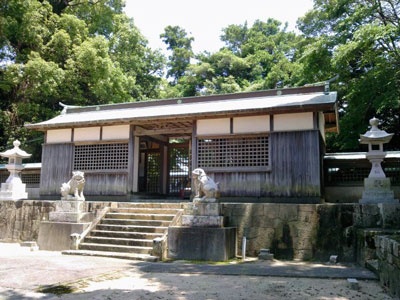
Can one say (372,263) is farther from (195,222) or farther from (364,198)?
(195,222)

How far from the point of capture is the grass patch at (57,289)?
18.6 ft

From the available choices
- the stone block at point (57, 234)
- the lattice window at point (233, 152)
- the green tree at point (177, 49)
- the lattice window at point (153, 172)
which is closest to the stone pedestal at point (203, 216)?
the lattice window at point (233, 152)

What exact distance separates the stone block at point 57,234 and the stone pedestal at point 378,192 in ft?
27.6

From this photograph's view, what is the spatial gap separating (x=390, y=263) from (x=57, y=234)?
9.29 metres

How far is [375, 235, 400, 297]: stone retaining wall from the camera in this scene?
5.40 meters

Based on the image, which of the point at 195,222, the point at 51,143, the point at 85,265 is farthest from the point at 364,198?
the point at 51,143

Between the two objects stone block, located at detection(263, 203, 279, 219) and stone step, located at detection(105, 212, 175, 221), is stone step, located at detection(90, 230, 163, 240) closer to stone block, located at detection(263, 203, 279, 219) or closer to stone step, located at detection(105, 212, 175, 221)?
stone step, located at detection(105, 212, 175, 221)

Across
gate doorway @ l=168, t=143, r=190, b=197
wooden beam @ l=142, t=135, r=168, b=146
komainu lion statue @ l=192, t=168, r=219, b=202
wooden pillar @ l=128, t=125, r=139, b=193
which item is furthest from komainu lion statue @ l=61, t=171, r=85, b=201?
gate doorway @ l=168, t=143, r=190, b=197

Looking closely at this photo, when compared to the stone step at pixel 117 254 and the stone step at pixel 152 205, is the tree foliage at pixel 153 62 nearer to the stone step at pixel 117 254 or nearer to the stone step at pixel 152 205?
the stone step at pixel 152 205

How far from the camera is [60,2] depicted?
87.0ft

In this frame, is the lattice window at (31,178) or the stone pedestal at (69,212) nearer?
the stone pedestal at (69,212)

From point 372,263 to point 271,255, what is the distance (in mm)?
2582

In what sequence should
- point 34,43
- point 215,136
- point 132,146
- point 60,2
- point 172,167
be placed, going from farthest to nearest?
1. point 60,2
2. point 34,43
3. point 172,167
4. point 132,146
5. point 215,136

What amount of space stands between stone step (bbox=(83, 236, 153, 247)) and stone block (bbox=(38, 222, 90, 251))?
54 cm
